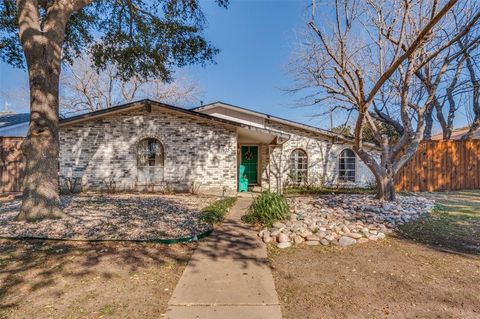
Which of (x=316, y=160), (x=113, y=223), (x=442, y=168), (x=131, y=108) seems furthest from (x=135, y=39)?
(x=442, y=168)

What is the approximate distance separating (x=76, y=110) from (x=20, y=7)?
74.0 ft

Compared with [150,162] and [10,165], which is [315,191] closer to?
[150,162]

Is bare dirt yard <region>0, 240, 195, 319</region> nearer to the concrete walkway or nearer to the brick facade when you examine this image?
the concrete walkway

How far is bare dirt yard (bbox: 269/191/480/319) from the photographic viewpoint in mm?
2725

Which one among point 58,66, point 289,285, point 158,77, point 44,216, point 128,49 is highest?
point 128,49

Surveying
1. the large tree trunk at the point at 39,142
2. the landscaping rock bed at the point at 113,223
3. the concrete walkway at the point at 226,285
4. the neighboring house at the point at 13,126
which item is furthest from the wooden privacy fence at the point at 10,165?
A: the concrete walkway at the point at 226,285

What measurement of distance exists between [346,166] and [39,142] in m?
12.4

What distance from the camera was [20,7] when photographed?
6020 mm

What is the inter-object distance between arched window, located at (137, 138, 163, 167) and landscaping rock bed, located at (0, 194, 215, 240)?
134 inches

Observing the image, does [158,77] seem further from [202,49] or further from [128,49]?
[202,49]

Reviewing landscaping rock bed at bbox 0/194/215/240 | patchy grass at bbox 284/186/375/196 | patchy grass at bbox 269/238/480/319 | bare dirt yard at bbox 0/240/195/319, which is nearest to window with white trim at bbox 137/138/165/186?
landscaping rock bed at bbox 0/194/215/240

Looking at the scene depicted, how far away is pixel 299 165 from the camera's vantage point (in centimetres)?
1384

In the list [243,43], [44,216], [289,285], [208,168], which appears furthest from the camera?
[243,43]

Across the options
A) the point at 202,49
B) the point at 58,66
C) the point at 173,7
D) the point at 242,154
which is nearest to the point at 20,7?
the point at 58,66
